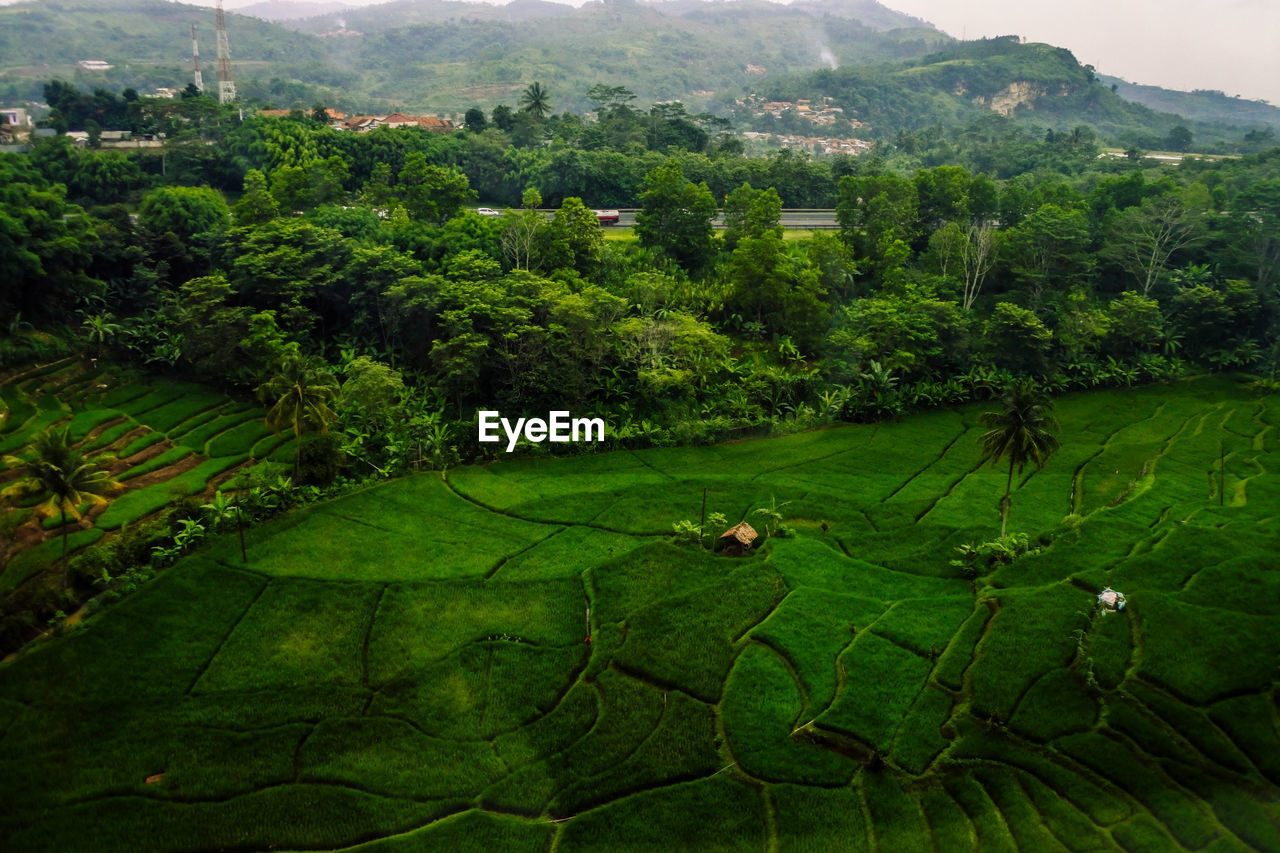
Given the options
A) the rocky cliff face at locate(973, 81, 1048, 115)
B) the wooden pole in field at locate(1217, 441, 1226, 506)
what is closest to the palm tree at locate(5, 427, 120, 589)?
the wooden pole in field at locate(1217, 441, 1226, 506)

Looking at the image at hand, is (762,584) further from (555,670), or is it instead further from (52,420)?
(52,420)

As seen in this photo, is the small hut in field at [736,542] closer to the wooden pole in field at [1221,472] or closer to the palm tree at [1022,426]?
the palm tree at [1022,426]

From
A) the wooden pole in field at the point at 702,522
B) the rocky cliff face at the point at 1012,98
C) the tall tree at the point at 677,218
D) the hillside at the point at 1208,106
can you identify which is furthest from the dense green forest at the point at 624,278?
the hillside at the point at 1208,106

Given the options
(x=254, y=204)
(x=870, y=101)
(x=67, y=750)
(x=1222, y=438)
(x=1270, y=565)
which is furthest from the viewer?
(x=870, y=101)

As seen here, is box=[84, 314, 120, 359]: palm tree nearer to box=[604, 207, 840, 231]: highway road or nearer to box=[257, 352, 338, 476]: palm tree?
box=[257, 352, 338, 476]: palm tree

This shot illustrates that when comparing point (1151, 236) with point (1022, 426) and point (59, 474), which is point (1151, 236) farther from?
point (59, 474)

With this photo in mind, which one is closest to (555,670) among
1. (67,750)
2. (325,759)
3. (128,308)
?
(325,759)
